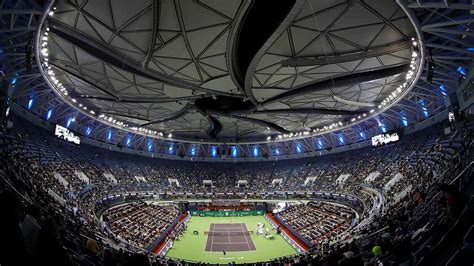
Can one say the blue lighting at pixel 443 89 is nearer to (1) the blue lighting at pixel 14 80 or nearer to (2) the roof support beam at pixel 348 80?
(2) the roof support beam at pixel 348 80

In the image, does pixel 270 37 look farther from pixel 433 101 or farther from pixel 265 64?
pixel 433 101

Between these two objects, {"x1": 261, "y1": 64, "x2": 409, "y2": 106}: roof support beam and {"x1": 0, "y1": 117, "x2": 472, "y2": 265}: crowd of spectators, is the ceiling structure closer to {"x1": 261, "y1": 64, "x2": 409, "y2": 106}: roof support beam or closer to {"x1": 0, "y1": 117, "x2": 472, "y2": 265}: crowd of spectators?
{"x1": 261, "y1": 64, "x2": 409, "y2": 106}: roof support beam

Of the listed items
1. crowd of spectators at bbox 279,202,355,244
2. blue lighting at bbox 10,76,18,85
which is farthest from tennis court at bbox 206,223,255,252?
blue lighting at bbox 10,76,18,85

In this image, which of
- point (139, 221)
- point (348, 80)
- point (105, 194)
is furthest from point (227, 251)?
point (348, 80)

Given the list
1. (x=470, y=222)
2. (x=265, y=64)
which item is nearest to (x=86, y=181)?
(x=265, y=64)

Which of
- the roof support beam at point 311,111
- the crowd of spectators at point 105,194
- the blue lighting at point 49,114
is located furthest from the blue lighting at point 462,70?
the blue lighting at point 49,114
